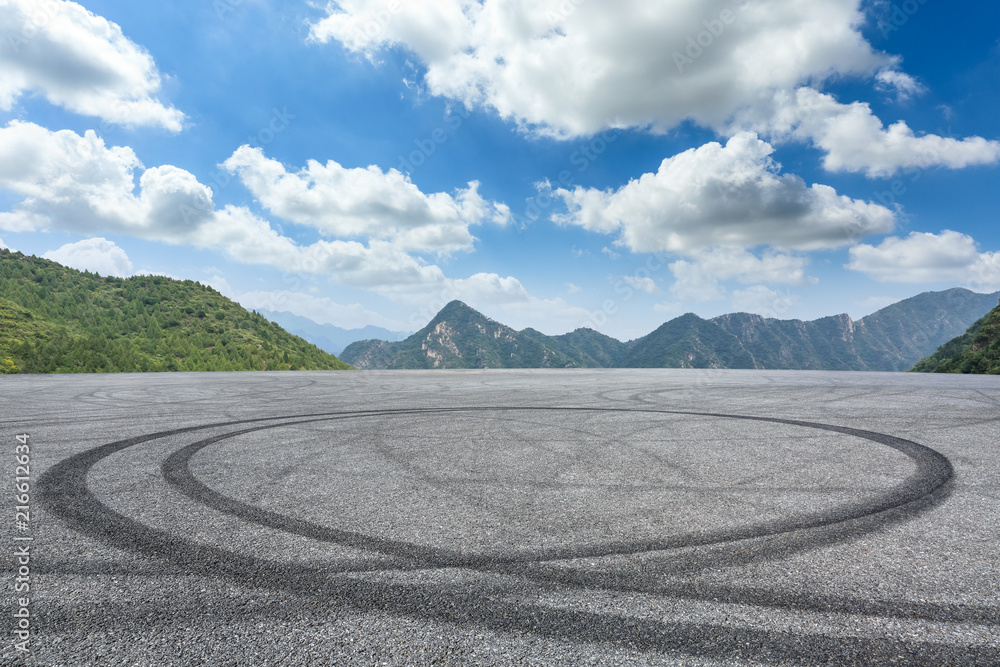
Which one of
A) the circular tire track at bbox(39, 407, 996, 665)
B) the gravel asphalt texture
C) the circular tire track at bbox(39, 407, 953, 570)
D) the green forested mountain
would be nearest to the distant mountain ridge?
the green forested mountain

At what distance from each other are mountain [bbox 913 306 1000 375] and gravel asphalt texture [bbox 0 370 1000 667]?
162 ft

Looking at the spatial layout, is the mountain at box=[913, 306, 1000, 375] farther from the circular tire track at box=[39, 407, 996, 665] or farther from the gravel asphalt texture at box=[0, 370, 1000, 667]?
the circular tire track at box=[39, 407, 996, 665]

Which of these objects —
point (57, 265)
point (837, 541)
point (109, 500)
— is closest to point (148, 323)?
point (57, 265)

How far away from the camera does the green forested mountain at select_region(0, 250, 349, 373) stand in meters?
38.3

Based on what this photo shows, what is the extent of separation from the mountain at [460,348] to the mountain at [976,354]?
8952 centimetres

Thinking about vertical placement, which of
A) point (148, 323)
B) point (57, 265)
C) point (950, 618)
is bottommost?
point (950, 618)

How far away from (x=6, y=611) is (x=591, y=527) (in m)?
3.74

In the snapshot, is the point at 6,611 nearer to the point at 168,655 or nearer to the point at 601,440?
the point at 168,655

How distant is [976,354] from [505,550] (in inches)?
2480

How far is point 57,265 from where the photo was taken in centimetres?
8375

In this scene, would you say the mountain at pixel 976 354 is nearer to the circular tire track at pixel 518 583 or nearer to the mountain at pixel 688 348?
the circular tire track at pixel 518 583

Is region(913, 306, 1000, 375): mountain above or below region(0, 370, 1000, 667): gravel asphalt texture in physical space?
above

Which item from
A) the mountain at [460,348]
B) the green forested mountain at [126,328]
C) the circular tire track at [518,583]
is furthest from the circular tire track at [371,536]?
the mountain at [460,348]

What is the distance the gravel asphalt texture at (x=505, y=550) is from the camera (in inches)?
95.9
